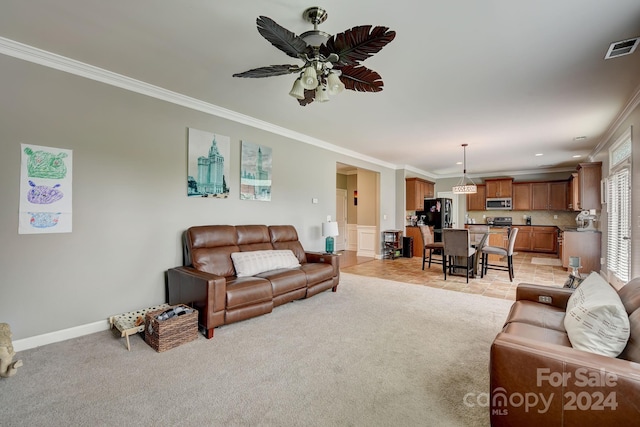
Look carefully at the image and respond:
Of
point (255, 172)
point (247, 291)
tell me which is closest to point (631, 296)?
point (247, 291)

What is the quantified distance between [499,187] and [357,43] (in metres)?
9.34

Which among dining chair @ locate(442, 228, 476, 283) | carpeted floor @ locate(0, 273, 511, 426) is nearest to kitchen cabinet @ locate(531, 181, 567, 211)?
dining chair @ locate(442, 228, 476, 283)

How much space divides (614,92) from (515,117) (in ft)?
3.40

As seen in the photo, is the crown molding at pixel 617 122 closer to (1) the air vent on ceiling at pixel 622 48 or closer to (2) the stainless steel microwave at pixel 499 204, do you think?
(1) the air vent on ceiling at pixel 622 48

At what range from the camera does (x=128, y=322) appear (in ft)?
9.25

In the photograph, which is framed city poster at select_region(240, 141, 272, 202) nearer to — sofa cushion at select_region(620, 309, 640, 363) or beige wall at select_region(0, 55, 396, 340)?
beige wall at select_region(0, 55, 396, 340)

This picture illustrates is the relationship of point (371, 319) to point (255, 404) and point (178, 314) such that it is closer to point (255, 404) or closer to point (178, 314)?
point (255, 404)

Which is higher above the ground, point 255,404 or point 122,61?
point 122,61

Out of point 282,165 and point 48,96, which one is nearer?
point 48,96

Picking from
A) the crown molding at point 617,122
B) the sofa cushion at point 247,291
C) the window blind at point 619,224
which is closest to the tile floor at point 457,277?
the window blind at point 619,224

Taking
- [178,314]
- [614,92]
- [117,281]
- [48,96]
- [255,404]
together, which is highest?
[614,92]

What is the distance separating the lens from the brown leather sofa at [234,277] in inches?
112

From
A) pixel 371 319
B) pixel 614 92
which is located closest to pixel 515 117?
pixel 614 92

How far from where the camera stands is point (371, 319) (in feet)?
10.8
